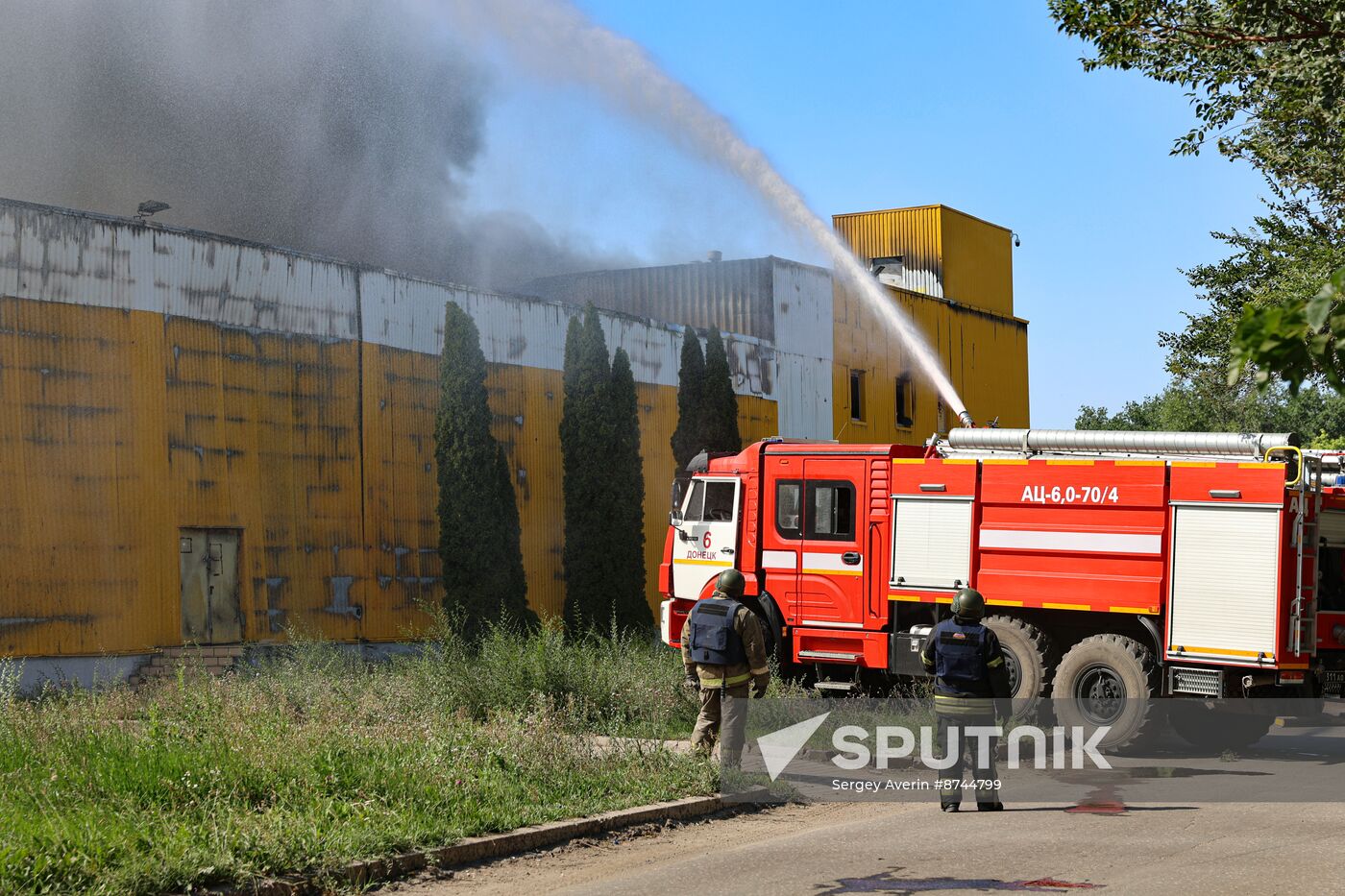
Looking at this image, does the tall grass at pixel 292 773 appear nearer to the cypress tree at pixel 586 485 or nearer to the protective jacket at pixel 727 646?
the protective jacket at pixel 727 646

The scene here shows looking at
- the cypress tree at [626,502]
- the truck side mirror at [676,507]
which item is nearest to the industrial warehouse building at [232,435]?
the cypress tree at [626,502]

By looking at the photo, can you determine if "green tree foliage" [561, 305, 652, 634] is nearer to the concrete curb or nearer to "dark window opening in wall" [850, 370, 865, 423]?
"dark window opening in wall" [850, 370, 865, 423]

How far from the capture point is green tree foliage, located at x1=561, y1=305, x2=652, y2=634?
2677 centimetres

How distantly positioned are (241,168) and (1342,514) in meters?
32.1

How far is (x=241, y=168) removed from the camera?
39031 mm

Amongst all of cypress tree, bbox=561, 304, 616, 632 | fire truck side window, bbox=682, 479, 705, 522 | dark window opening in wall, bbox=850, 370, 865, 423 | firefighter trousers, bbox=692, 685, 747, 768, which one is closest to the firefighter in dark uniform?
firefighter trousers, bbox=692, 685, 747, 768

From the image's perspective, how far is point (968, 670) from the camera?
394 inches

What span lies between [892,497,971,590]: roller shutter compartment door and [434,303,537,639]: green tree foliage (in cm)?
990

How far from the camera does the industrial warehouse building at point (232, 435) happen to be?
765 inches

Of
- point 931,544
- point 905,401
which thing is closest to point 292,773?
point 931,544

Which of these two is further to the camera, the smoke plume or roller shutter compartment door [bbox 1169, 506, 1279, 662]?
the smoke plume

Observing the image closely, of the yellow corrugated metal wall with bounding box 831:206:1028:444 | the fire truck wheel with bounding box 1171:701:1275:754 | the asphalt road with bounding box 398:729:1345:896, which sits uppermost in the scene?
the yellow corrugated metal wall with bounding box 831:206:1028:444

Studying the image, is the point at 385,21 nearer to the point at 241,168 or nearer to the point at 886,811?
the point at 241,168

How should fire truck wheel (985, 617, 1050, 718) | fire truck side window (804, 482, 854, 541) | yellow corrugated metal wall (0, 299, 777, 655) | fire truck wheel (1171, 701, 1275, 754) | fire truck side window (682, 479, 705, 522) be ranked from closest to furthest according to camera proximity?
fire truck wheel (985, 617, 1050, 718)
fire truck wheel (1171, 701, 1275, 754)
fire truck side window (804, 482, 854, 541)
fire truck side window (682, 479, 705, 522)
yellow corrugated metal wall (0, 299, 777, 655)
